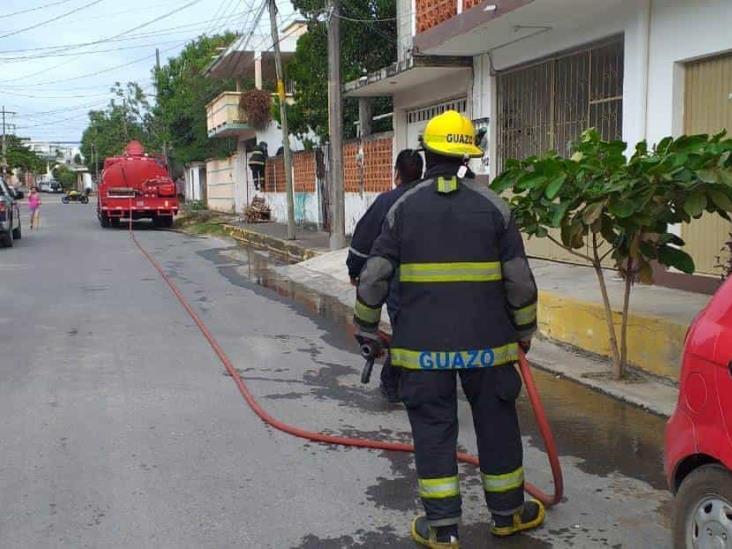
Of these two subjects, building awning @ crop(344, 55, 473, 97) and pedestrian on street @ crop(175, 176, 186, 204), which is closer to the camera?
building awning @ crop(344, 55, 473, 97)

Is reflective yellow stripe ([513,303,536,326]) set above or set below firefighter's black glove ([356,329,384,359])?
above

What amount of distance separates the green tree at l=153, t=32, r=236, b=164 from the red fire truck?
7.51 m

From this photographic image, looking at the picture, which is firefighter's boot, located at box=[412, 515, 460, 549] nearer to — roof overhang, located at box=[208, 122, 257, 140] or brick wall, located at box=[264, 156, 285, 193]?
brick wall, located at box=[264, 156, 285, 193]

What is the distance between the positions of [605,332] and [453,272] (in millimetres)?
4237

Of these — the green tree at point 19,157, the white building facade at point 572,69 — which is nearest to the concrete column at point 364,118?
the white building facade at point 572,69

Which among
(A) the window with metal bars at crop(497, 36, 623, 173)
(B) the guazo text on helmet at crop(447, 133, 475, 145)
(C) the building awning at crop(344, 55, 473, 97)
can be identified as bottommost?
(B) the guazo text on helmet at crop(447, 133, 475, 145)

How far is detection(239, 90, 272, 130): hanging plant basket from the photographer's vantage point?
2894 cm

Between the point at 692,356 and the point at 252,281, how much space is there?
11.0 metres

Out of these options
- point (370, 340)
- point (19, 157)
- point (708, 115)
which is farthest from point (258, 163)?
point (19, 157)

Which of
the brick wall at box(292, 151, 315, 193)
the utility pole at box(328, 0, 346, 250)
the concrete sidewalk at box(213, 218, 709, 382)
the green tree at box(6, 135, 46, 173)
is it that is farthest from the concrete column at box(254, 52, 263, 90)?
the green tree at box(6, 135, 46, 173)

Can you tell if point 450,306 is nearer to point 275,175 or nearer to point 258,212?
point 275,175

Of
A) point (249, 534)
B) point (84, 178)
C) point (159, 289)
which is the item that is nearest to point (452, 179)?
point (249, 534)

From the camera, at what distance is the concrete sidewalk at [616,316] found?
6555 millimetres

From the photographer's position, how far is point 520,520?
12.4ft
